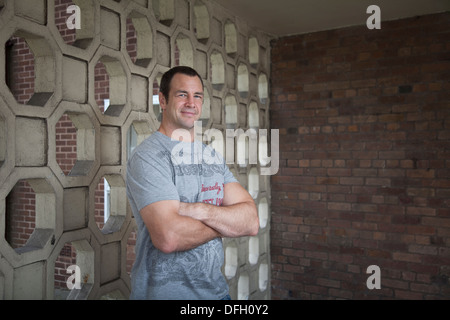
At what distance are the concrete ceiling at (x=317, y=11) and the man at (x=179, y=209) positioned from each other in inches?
57.7

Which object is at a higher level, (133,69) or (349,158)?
(133,69)

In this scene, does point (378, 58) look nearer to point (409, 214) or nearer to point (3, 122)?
point (409, 214)

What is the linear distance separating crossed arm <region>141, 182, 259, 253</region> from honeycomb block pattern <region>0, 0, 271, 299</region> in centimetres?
50

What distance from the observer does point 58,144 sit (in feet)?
15.2

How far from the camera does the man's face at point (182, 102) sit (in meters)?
1.83

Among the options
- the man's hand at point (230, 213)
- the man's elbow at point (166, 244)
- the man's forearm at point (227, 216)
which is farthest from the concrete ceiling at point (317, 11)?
the man's elbow at point (166, 244)

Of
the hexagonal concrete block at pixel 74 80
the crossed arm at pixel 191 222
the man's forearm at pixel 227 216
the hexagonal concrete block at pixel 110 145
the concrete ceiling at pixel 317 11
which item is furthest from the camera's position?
the concrete ceiling at pixel 317 11

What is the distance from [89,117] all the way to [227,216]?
2.71ft

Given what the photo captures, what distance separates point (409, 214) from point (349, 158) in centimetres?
68

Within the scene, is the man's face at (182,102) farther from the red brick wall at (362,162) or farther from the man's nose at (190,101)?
the red brick wall at (362,162)

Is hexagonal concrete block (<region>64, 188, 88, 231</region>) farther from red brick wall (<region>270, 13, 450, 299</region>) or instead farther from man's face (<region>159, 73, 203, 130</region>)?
red brick wall (<region>270, 13, 450, 299</region>)
